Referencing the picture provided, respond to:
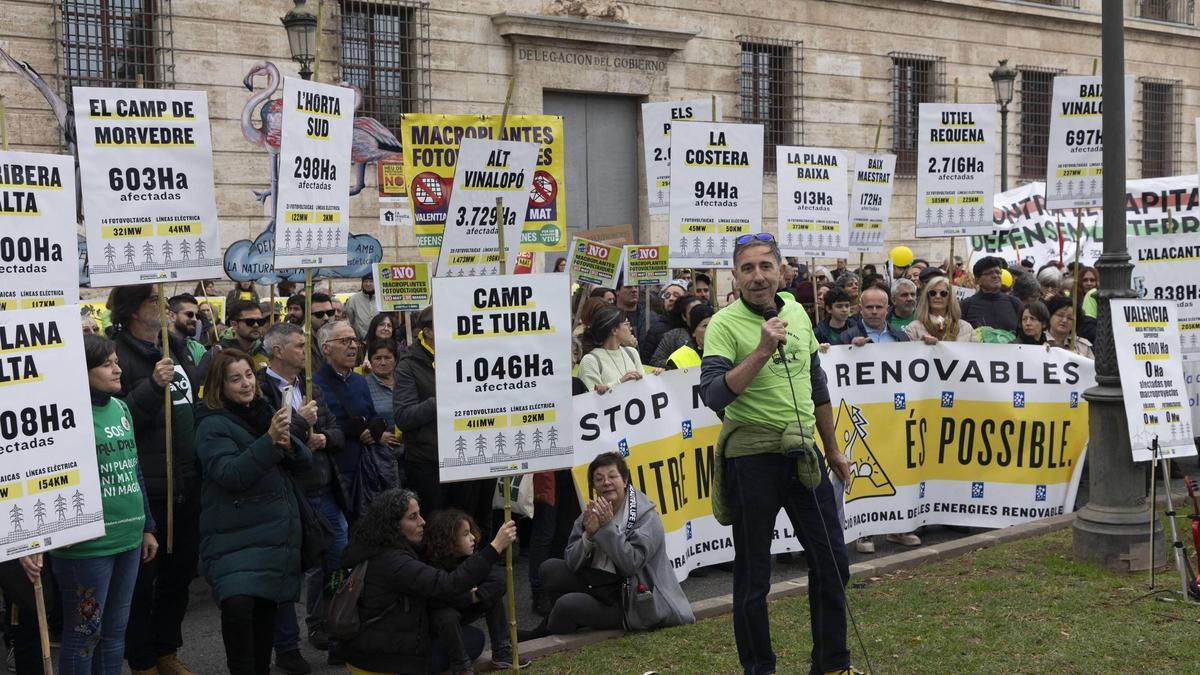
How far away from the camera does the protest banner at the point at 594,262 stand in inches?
482

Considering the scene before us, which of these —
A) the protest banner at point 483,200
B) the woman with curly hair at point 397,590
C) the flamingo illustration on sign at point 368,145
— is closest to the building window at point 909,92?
the flamingo illustration on sign at point 368,145

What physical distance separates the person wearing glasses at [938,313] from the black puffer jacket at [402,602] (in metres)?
5.02

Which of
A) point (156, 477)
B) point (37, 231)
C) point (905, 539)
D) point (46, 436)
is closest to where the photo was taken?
point (46, 436)

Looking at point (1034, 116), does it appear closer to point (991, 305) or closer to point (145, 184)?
point (991, 305)

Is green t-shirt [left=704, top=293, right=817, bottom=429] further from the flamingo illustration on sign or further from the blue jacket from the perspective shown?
the flamingo illustration on sign

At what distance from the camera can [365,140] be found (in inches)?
767

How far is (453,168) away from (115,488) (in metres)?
5.93

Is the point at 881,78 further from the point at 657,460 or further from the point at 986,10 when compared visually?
the point at 657,460

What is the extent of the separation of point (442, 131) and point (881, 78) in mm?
18270

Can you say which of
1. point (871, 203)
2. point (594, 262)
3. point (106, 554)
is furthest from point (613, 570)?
point (871, 203)

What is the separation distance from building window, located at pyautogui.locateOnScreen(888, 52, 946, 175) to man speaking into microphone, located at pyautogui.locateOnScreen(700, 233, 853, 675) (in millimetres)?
22650

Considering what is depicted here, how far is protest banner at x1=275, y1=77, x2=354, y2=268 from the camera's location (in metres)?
6.77

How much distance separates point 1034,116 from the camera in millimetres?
29953

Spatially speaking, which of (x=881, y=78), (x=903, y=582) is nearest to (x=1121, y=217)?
(x=903, y=582)
